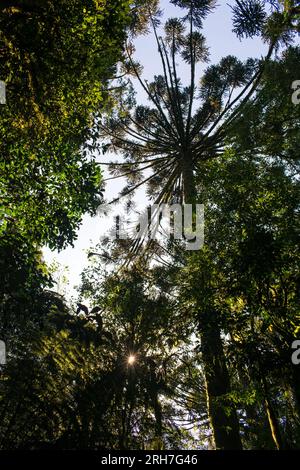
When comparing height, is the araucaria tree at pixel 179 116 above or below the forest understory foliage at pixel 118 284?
above

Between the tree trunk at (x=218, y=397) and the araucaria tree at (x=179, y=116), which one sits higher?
the araucaria tree at (x=179, y=116)

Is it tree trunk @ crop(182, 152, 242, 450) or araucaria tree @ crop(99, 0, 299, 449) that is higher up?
araucaria tree @ crop(99, 0, 299, 449)

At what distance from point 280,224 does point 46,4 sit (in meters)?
4.68

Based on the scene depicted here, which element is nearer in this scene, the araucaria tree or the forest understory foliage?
the forest understory foliage

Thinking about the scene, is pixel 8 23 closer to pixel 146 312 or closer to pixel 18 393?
pixel 18 393

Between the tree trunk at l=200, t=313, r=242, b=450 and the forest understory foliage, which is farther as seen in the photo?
the tree trunk at l=200, t=313, r=242, b=450

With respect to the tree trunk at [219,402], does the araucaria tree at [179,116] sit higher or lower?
higher

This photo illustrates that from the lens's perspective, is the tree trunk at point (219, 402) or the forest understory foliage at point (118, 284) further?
the tree trunk at point (219, 402)

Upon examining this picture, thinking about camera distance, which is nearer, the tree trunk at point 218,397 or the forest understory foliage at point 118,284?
the forest understory foliage at point 118,284

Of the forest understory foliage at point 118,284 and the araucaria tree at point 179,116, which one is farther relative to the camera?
the araucaria tree at point 179,116

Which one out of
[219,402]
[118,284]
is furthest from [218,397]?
[118,284]

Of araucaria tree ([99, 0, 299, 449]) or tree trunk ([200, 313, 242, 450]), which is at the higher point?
araucaria tree ([99, 0, 299, 449])

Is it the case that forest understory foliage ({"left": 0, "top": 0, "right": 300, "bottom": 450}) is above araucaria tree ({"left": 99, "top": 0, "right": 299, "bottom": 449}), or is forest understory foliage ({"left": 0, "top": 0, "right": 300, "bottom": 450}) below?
below
